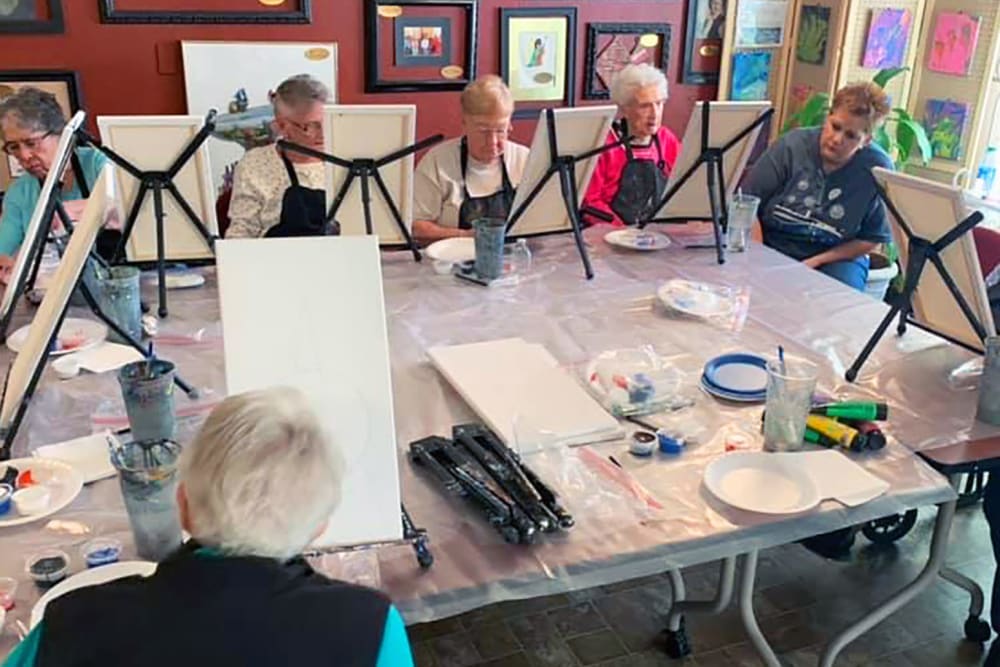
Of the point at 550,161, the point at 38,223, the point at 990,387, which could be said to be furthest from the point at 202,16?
the point at 990,387

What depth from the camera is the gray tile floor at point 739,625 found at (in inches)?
92.3

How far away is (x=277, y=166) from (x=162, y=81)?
953mm

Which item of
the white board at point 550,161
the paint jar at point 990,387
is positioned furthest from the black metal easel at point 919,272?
the white board at point 550,161

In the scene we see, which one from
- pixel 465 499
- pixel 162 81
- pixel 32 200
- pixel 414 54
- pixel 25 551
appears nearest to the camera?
pixel 25 551

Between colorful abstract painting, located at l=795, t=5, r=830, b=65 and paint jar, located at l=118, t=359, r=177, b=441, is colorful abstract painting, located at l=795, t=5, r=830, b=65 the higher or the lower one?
the higher one

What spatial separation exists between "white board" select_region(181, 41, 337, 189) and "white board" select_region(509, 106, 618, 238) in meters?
1.32

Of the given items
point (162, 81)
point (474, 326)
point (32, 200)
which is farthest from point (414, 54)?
point (474, 326)

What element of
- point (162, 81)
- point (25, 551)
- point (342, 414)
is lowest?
point (25, 551)

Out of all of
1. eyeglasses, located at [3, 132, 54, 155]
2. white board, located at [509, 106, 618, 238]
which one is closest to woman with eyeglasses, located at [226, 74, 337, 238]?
eyeglasses, located at [3, 132, 54, 155]

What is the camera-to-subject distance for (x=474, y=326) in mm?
2305

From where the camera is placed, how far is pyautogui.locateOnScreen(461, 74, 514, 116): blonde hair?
2.95 meters

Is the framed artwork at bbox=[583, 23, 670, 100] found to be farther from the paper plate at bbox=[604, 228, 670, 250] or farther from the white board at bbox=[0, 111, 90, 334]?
the white board at bbox=[0, 111, 90, 334]

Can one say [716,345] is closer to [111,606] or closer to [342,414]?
→ [342,414]

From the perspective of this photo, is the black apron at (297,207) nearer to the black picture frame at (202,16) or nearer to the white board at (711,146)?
the black picture frame at (202,16)
